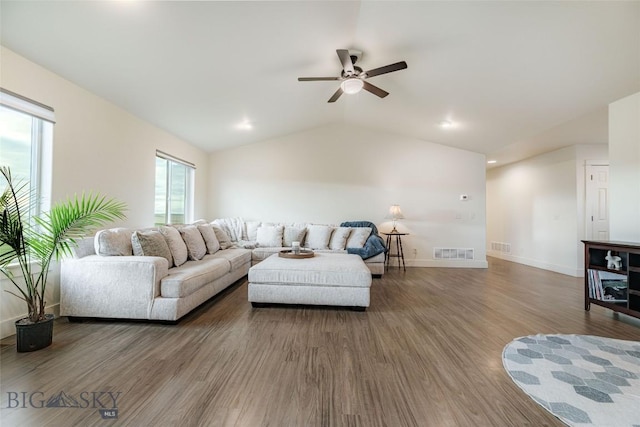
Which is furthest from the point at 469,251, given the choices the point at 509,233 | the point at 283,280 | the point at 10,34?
the point at 10,34

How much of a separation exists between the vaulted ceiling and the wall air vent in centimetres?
327

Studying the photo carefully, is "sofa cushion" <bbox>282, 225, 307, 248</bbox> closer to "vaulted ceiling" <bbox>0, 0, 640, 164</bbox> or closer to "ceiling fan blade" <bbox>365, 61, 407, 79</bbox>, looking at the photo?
"vaulted ceiling" <bbox>0, 0, 640, 164</bbox>

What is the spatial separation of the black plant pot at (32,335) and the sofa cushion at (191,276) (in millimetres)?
817

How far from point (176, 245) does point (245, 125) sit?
265cm

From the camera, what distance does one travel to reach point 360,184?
6.01 meters

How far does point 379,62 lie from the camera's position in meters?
3.38

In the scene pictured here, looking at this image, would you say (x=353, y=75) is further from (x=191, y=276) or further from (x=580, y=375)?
(x=580, y=375)

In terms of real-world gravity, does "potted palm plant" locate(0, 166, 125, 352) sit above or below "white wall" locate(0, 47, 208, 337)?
below

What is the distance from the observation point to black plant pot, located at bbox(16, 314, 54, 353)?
2.05 m

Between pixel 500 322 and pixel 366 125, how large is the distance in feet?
14.4

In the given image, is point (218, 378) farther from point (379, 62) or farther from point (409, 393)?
point (379, 62)

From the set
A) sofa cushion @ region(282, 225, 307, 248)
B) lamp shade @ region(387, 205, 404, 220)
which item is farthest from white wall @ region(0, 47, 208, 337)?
lamp shade @ region(387, 205, 404, 220)

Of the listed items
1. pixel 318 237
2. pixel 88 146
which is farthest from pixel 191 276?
pixel 318 237

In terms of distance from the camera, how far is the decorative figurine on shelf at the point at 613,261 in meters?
2.97
